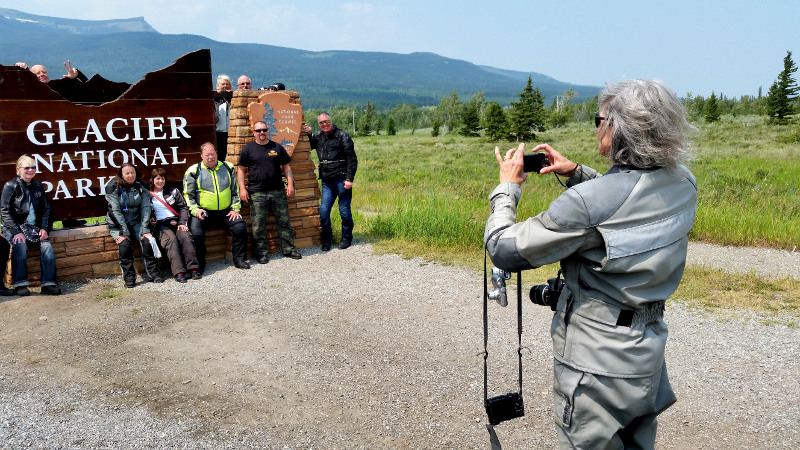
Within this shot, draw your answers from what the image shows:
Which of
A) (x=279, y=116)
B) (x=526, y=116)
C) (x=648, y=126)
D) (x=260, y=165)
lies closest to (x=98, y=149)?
(x=260, y=165)

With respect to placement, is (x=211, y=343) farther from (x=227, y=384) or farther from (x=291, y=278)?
(x=291, y=278)

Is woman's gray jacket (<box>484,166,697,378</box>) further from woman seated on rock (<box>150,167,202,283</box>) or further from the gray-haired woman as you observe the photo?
woman seated on rock (<box>150,167,202,283</box>)

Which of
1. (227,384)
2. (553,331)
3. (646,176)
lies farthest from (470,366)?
(646,176)

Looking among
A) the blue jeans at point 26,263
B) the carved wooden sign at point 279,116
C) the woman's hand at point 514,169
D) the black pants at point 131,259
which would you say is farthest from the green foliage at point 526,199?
the blue jeans at point 26,263

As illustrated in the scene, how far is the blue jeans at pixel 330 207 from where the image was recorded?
9094 mm

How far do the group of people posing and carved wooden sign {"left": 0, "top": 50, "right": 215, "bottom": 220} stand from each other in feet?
1.00

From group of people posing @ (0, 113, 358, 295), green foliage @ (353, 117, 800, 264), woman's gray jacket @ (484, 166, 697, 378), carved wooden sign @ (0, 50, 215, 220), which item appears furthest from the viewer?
green foliage @ (353, 117, 800, 264)

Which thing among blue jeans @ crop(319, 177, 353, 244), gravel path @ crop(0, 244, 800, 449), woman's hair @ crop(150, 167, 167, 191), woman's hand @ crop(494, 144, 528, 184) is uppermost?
woman's hand @ crop(494, 144, 528, 184)

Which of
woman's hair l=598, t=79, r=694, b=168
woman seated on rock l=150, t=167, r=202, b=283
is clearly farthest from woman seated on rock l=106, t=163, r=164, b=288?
woman's hair l=598, t=79, r=694, b=168

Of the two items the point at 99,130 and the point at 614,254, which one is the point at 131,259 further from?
the point at 614,254

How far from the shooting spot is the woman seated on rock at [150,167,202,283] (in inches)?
300

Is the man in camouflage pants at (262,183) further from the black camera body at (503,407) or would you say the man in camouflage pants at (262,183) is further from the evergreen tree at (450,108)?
the evergreen tree at (450,108)

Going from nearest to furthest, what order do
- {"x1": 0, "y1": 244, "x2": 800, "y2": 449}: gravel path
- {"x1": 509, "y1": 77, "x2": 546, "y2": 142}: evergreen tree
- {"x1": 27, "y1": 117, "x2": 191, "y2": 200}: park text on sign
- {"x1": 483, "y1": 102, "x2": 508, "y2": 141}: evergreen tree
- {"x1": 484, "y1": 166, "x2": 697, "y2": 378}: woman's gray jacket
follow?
{"x1": 484, "y1": 166, "x2": 697, "y2": 378}: woman's gray jacket
{"x1": 0, "y1": 244, "x2": 800, "y2": 449}: gravel path
{"x1": 27, "y1": 117, "x2": 191, "y2": 200}: park text on sign
{"x1": 509, "y1": 77, "x2": 546, "y2": 142}: evergreen tree
{"x1": 483, "y1": 102, "x2": 508, "y2": 141}: evergreen tree

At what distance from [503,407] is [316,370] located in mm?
2580
